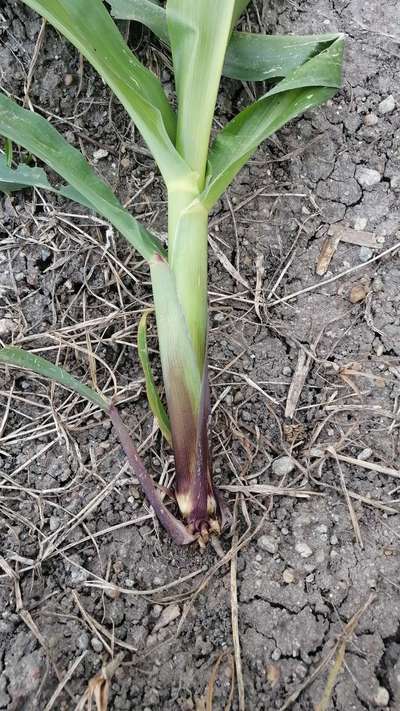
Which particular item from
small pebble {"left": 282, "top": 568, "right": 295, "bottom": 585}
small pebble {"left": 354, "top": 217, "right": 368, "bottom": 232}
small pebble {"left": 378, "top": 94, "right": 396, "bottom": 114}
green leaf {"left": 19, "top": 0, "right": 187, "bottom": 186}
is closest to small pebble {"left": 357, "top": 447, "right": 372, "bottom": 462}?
small pebble {"left": 282, "top": 568, "right": 295, "bottom": 585}

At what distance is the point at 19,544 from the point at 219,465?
0.36 m

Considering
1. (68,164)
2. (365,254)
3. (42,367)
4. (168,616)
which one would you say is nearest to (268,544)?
(168,616)

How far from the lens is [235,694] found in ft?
3.00

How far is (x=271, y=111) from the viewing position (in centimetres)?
107

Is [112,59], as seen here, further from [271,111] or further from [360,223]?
[360,223]

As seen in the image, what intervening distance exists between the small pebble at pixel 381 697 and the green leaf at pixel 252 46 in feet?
3.40

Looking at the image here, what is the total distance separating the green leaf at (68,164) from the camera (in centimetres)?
102

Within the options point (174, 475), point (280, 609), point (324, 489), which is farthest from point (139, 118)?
point (280, 609)

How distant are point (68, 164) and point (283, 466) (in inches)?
25.1

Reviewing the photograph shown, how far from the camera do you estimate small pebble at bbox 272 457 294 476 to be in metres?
1.08

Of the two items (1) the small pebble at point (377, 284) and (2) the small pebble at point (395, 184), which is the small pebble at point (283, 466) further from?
(2) the small pebble at point (395, 184)

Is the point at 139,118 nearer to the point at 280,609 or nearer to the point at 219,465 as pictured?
the point at 219,465

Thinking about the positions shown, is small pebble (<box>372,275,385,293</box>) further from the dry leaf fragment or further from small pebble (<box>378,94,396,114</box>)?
small pebble (<box>378,94,396,114</box>)

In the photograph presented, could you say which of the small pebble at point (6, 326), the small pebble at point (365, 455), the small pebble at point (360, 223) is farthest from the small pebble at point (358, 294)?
the small pebble at point (6, 326)
